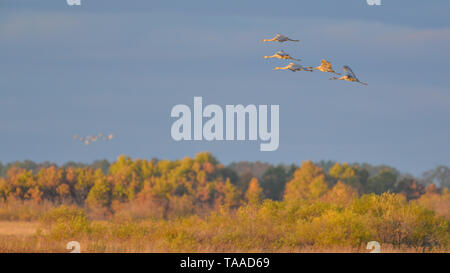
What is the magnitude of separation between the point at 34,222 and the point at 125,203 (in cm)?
1253

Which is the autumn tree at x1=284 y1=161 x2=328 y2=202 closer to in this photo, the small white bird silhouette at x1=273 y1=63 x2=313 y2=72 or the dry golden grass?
the dry golden grass

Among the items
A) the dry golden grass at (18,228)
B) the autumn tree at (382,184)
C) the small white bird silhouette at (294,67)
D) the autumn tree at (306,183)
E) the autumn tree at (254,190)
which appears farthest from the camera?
the autumn tree at (382,184)

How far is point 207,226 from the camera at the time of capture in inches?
1227

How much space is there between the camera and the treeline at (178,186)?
56625mm
